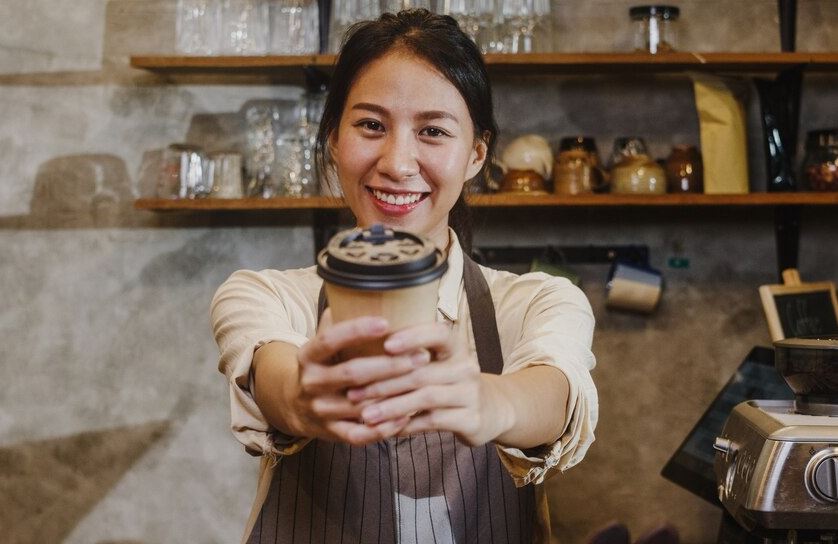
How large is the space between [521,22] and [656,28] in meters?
0.38

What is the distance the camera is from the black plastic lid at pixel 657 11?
2.54m

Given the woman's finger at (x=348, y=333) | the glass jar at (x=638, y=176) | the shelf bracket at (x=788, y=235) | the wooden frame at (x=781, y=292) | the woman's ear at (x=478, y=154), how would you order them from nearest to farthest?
the woman's finger at (x=348, y=333), the woman's ear at (x=478, y=154), the wooden frame at (x=781, y=292), the glass jar at (x=638, y=176), the shelf bracket at (x=788, y=235)

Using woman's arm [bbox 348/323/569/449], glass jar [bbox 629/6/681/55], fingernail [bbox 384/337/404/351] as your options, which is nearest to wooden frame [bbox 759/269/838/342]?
glass jar [bbox 629/6/681/55]

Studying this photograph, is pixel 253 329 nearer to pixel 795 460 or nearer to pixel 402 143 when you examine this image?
Answer: pixel 402 143

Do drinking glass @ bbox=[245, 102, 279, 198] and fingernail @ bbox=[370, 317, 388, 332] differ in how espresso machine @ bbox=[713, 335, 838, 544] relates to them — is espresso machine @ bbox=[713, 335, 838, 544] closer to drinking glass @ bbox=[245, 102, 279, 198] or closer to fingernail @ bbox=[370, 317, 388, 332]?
fingernail @ bbox=[370, 317, 388, 332]

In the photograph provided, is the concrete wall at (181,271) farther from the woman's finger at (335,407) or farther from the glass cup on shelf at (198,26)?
the woman's finger at (335,407)

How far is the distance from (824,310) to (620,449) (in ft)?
2.31

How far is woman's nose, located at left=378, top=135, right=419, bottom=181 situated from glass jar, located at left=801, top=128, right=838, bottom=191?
163cm

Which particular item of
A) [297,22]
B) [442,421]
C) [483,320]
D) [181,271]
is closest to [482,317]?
[483,320]

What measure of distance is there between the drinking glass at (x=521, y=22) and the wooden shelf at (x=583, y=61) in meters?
0.06

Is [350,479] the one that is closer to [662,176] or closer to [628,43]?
[662,176]

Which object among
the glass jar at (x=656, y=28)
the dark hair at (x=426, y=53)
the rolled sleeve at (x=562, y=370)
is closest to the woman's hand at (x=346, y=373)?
the rolled sleeve at (x=562, y=370)

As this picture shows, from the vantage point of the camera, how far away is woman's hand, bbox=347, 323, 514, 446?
30.5 inches

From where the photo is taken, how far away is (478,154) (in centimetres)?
155
